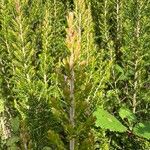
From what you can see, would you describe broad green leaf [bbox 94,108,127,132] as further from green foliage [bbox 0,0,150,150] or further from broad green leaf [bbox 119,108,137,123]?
broad green leaf [bbox 119,108,137,123]

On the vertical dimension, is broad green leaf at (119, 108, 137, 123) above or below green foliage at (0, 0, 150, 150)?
below

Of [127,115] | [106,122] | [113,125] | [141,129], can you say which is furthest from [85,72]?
[141,129]

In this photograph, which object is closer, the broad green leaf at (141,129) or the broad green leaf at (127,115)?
the broad green leaf at (141,129)

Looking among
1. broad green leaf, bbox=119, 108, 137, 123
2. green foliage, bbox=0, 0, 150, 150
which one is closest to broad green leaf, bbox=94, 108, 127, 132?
green foliage, bbox=0, 0, 150, 150

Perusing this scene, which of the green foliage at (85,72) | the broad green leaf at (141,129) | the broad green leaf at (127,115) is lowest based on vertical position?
the broad green leaf at (141,129)

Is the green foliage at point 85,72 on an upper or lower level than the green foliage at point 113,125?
upper

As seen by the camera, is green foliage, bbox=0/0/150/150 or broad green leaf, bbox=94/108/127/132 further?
green foliage, bbox=0/0/150/150

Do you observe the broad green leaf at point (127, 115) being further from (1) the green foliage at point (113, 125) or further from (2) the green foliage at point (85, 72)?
(1) the green foliage at point (113, 125)

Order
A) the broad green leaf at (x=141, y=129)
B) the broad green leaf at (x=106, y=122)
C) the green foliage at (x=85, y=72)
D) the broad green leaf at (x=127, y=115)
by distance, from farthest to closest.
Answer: the broad green leaf at (x=127, y=115), the broad green leaf at (x=141, y=129), the green foliage at (x=85, y=72), the broad green leaf at (x=106, y=122)

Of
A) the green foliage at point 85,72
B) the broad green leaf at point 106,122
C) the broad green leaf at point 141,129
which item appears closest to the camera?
the broad green leaf at point 106,122

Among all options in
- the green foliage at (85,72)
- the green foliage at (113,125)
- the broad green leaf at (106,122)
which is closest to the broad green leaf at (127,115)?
the green foliage at (85,72)

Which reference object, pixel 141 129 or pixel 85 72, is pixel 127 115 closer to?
pixel 141 129

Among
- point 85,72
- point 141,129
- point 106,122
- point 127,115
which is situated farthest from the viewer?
point 127,115

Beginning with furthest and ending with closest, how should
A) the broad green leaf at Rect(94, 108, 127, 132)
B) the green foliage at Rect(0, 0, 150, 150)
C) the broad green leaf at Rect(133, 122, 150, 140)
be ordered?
the broad green leaf at Rect(133, 122, 150, 140)
the green foliage at Rect(0, 0, 150, 150)
the broad green leaf at Rect(94, 108, 127, 132)
